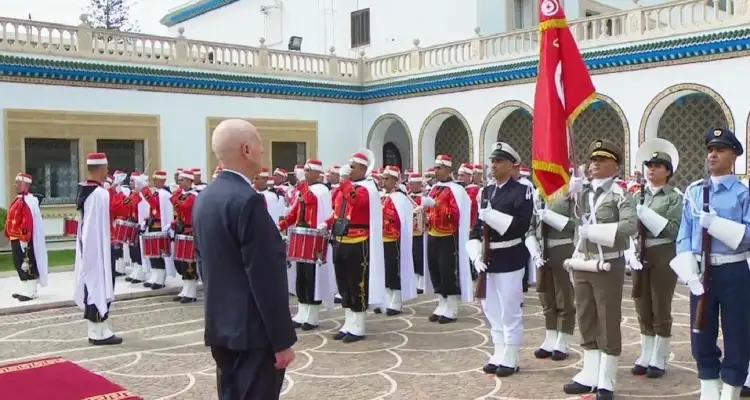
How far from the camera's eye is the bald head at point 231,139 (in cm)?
336

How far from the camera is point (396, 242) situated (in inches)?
354

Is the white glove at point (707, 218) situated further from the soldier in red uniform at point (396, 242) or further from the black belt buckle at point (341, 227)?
the soldier in red uniform at point (396, 242)

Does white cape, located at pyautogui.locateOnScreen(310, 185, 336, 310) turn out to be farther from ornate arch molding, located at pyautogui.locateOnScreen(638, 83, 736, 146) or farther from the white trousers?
ornate arch molding, located at pyautogui.locateOnScreen(638, 83, 736, 146)

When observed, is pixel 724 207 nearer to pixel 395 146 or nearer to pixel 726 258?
pixel 726 258

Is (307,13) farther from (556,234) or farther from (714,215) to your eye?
(714,215)

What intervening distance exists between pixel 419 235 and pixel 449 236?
165 cm

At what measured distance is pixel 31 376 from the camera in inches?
151

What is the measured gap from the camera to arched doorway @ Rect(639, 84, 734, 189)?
14898 millimetres

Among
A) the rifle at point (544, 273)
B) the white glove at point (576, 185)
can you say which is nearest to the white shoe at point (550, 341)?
the rifle at point (544, 273)

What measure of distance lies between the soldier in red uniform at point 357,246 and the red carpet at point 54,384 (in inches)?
143

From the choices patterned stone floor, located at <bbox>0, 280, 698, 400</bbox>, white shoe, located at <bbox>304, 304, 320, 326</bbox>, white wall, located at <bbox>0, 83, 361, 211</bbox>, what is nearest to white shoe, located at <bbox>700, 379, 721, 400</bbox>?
patterned stone floor, located at <bbox>0, 280, 698, 400</bbox>

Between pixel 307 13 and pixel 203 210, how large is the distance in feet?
75.5

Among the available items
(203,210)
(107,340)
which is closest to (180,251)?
(107,340)

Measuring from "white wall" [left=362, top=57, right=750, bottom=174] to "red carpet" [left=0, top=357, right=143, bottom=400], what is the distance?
1232 cm
